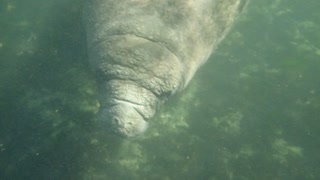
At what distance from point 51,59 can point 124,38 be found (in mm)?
2197

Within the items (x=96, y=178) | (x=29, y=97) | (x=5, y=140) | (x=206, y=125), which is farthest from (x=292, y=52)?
(x=5, y=140)

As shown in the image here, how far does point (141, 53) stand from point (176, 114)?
1596 millimetres

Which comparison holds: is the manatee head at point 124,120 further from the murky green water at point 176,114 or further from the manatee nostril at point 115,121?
the murky green water at point 176,114

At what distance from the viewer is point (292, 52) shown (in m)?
7.74

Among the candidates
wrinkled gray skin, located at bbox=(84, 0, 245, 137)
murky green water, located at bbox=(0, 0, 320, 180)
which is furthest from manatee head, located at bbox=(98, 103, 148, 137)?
murky green water, located at bbox=(0, 0, 320, 180)

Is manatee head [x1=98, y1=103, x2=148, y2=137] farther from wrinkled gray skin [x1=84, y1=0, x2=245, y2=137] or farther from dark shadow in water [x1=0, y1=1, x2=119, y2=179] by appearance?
dark shadow in water [x1=0, y1=1, x2=119, y2=179]

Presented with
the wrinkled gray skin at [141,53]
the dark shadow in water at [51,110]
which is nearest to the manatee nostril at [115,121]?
the wrinkled gray skin at [141,53]

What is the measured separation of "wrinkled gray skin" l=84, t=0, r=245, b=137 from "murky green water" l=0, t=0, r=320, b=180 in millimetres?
792

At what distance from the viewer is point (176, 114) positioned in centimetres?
655

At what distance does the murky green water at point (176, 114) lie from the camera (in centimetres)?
583

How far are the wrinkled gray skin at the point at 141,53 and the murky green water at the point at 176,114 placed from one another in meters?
0.79

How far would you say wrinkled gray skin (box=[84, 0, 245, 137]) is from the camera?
211 inches

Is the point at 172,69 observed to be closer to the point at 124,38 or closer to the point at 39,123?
the point at 124,38

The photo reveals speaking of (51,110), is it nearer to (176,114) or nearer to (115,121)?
(115,121)
